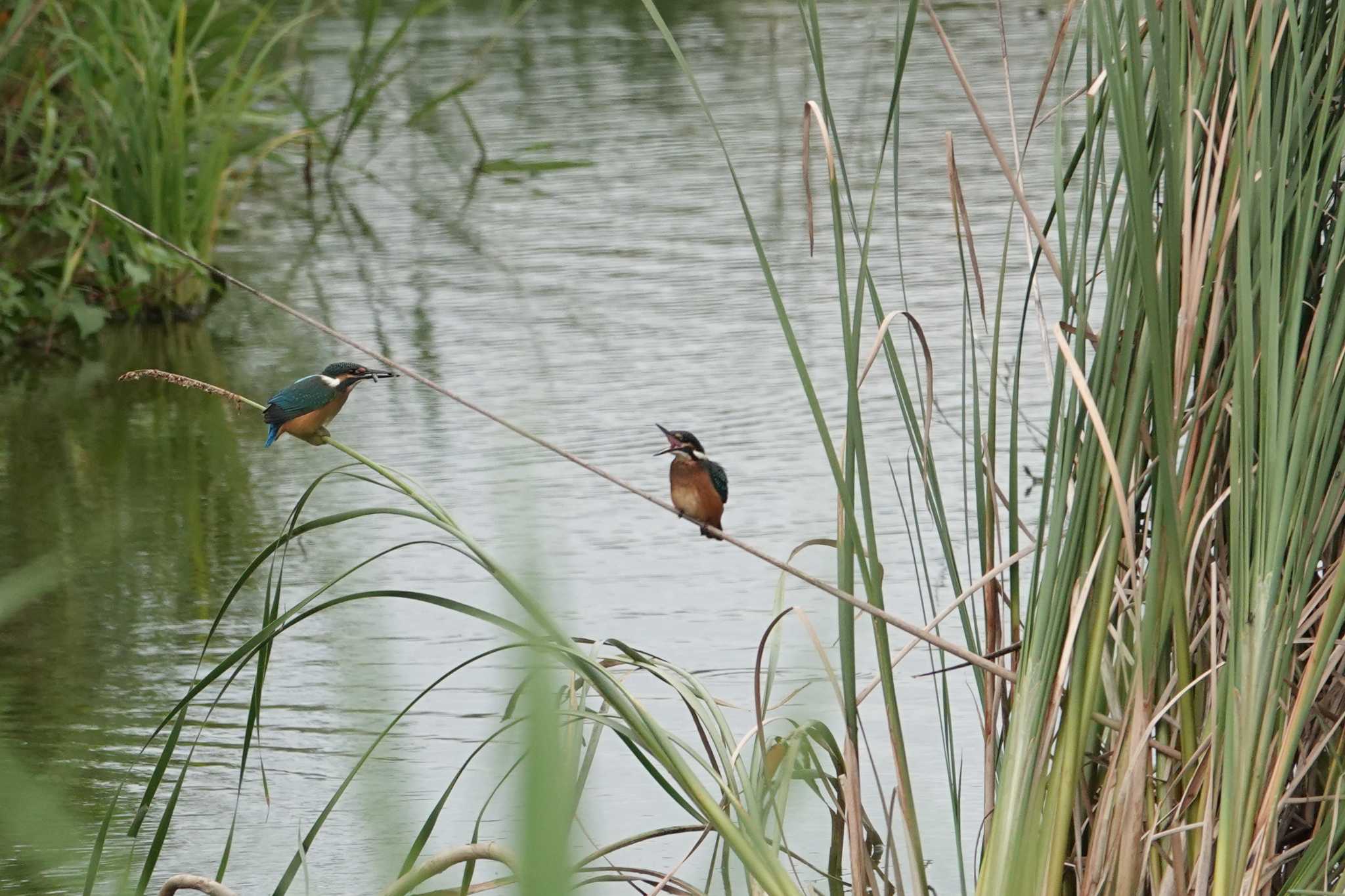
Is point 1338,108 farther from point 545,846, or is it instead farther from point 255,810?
point 255,810

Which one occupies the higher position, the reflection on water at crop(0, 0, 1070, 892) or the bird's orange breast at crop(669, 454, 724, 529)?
the bird's orange breast at crop(669, 454, 724, 529)

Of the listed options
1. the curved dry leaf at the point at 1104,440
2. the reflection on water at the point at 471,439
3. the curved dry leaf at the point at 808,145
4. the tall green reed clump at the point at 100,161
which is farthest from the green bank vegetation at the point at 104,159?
the curved dry leaf at the point at 1104,440

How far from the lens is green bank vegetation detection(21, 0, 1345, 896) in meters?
1.37

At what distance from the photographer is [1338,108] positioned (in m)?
1.52

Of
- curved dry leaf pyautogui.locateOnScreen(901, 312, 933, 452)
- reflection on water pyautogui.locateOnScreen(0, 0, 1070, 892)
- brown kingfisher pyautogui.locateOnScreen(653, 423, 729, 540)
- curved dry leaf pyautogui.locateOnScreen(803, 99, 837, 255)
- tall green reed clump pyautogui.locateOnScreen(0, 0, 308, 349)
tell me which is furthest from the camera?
tall green reed clump pyautogui.locateOnScreen(0, 0, 308, 349)

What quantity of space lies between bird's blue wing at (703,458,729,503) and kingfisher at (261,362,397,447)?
43cm

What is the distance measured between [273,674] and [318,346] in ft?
6.86

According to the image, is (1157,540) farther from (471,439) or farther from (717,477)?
(471,439)

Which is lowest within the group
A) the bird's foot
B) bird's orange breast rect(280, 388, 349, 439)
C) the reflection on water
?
the reflection on water

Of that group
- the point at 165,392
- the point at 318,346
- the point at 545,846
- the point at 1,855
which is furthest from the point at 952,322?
the point at 545,846

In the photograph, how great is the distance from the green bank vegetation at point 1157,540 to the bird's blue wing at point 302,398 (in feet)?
1.54

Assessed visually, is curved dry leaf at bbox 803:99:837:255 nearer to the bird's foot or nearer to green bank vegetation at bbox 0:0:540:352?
the bird's foot

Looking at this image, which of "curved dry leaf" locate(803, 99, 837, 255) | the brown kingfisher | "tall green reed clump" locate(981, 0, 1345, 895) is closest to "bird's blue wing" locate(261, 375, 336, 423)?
the brown kingfisher

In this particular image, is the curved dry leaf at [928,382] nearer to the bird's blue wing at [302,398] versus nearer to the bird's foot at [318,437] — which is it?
the bird's foot at [318,437]
